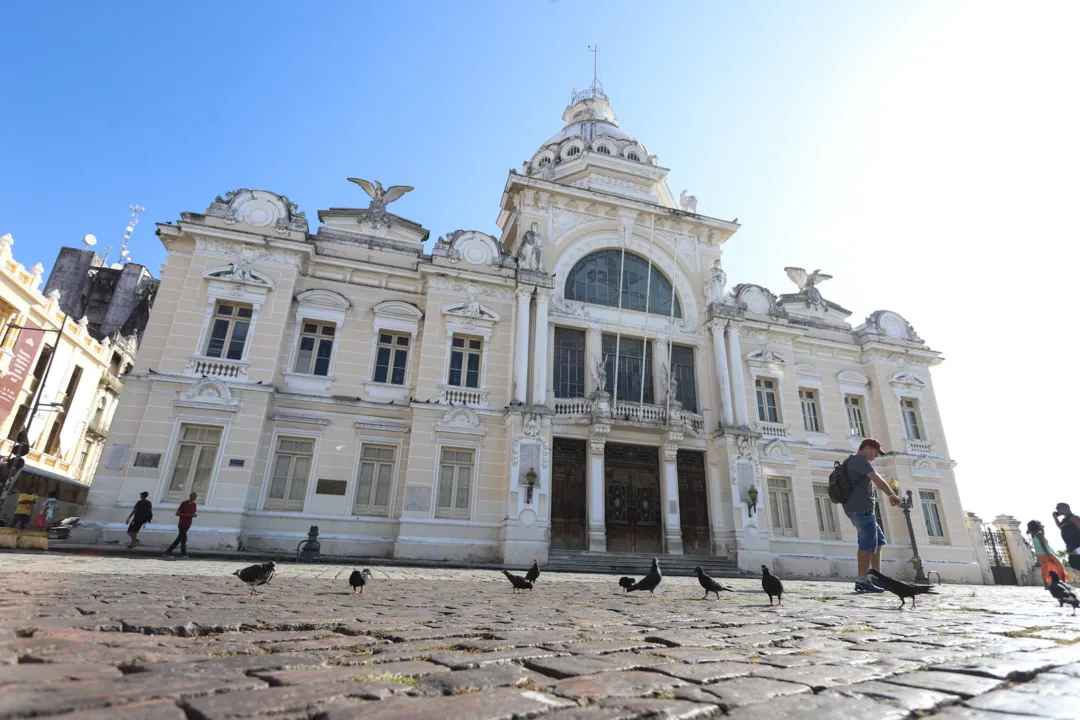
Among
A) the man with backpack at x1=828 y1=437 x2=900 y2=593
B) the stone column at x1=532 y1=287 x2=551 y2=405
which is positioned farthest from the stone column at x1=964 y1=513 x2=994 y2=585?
the man with backpack at x1=828 y1=437 x2=900 y2=593

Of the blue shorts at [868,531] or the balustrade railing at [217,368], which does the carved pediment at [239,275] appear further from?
the blue shorts at [868,531]

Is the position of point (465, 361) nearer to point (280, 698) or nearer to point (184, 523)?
point (184, 523)

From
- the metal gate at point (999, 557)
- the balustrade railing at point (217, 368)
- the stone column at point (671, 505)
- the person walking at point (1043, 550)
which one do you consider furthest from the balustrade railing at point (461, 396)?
the metal gate at point (999, 557)

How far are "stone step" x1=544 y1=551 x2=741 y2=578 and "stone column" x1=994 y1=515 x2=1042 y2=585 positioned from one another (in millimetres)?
12473

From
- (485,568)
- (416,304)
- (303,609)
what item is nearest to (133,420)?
(416,304)

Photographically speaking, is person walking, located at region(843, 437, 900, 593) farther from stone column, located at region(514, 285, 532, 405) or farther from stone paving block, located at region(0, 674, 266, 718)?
stone column, located at region(514, 285, 532, 405)

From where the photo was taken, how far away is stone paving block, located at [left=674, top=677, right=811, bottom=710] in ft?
6.98

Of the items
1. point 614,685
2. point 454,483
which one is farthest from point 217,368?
point 614,685

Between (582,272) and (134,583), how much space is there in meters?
17.3

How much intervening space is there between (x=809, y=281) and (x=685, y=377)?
8.57m

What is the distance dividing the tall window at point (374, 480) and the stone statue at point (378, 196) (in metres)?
8.22

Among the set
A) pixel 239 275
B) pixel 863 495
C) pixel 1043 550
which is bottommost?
pixel 1043 550

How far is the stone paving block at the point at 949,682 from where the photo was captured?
2.40m

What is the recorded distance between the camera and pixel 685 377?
21.0m
